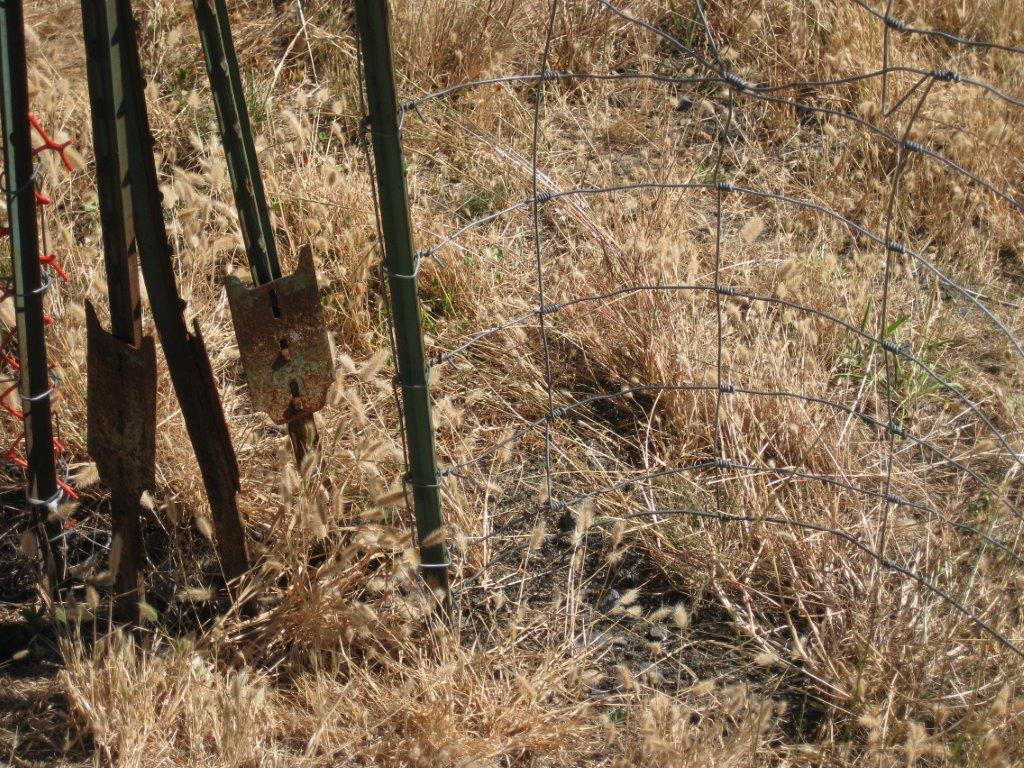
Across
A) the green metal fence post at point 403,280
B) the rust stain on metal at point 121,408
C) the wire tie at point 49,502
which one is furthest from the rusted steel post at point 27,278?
the green metal fence post at point 403,280

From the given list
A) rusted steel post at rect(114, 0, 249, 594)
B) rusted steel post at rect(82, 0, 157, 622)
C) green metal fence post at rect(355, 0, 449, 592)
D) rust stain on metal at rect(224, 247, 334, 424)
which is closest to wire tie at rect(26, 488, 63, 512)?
rusted steel post at rect(82, 0, 157, 622)

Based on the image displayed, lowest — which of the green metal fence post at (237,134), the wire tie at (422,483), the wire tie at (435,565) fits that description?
the wire tie at (435,565)

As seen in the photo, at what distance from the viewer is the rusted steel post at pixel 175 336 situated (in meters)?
1.72

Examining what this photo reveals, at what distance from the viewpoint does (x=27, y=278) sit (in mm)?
1940

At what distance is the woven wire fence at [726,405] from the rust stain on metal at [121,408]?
497 millimetres

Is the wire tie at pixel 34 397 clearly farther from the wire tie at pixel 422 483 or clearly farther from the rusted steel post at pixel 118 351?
the wire tie at pixel 422 483

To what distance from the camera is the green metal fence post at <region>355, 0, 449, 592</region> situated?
1641 millimetres

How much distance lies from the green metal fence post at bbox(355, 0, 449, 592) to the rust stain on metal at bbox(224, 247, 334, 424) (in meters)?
0.19

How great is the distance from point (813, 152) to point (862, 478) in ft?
4.56

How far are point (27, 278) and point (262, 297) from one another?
377mm

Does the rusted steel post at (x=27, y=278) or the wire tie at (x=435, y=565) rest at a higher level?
the rusted steel post at (x=27, y=278)

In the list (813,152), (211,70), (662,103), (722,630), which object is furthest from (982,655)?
(662,103)

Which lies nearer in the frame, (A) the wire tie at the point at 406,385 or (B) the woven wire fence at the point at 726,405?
(A) the wire tie at the point at 406,385

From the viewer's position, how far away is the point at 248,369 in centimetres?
201
